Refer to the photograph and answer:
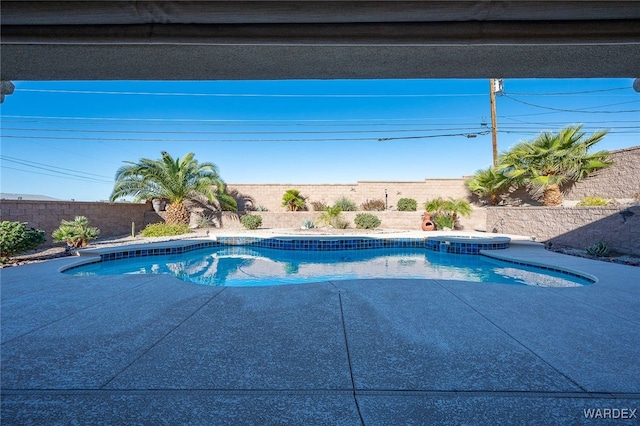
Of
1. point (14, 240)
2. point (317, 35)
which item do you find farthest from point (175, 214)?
point (317, 35)

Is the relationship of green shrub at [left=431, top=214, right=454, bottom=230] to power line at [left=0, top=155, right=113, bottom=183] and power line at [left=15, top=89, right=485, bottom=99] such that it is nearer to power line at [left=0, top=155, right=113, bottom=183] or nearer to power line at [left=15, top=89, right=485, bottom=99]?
power line at [left=15, top=89, right=485, bottom=99]

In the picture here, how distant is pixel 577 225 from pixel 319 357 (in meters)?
10.4

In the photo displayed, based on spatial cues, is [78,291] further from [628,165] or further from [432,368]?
[628,165]

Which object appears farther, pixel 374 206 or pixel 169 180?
pixel 374 206

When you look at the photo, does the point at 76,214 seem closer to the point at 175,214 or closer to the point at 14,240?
the point at 175,214

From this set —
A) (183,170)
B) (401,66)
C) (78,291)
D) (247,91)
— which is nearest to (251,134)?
(247,91)

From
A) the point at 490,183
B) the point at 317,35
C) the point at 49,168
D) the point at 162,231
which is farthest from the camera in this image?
the point at 49,168

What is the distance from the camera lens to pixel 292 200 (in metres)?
17.4

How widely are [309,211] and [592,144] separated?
12.4 metres

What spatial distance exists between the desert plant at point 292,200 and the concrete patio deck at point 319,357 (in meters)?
13.3

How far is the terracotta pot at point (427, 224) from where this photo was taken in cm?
1448

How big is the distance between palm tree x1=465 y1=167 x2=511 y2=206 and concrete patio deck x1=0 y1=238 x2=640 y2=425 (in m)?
11.4

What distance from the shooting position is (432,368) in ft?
7.12

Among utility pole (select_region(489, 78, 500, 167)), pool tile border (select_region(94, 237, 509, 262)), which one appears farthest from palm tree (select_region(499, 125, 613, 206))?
pool tile border (select_region(94, 237, 509, 262))
